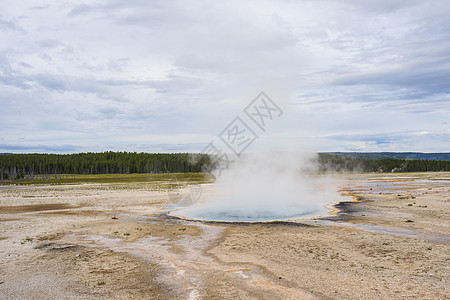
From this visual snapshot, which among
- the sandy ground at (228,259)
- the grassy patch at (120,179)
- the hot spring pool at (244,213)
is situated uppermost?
the sandy ground at (228,259)

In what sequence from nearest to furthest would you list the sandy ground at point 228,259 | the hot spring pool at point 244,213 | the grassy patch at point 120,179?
1. the sandy ground at point 228,259
2. the hot spring pool at point 244,213
3. the grassy patch at point 120,179

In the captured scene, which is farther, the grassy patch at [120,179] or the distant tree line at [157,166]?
the distant tree line at [157,166]

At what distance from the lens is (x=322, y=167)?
104m

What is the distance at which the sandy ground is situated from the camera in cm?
843

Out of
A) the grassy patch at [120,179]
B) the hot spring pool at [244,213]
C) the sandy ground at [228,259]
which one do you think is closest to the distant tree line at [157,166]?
the grassy patch at [120,179]

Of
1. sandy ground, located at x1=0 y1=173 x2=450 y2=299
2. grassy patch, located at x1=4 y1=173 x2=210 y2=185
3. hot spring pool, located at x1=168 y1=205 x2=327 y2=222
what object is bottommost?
grassy patch, located at x1=4 y1=173 x2=210 y2=185

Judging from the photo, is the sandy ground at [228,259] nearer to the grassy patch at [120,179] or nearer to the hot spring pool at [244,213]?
the hot spring pool at [244,213]

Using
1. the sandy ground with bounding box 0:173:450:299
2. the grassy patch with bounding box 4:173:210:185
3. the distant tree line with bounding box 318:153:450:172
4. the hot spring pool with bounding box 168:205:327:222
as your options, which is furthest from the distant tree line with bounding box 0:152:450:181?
the sandy ground with bounding box 0:173:450:299

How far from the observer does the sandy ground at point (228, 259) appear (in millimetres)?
8430

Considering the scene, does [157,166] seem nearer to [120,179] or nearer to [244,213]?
[120,179]

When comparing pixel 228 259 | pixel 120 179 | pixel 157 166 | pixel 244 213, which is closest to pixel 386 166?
pixel 157 166

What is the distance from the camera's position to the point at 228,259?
1123 centimetres

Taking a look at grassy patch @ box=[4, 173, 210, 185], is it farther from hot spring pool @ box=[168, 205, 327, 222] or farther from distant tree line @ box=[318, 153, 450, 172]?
distant tree line @ box=[318, 153, 450, 172]

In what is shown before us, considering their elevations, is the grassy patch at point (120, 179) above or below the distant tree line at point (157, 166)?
below
